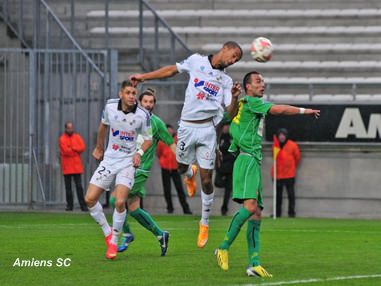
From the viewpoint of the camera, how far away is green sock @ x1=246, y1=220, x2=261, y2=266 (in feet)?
41.2

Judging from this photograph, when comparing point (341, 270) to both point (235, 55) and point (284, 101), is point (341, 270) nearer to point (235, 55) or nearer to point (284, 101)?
point (235, 55)

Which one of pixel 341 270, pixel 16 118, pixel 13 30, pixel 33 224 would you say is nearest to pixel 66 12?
pixel 13 30

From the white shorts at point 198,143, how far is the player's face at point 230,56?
0.99 m

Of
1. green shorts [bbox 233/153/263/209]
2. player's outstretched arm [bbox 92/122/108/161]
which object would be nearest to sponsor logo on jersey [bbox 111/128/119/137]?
player's outstretched arm [bbox 92/122/108/161]

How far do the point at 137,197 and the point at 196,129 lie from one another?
3.68 ft

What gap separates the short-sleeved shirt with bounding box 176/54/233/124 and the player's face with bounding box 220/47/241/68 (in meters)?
0.33

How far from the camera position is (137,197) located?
1545cm

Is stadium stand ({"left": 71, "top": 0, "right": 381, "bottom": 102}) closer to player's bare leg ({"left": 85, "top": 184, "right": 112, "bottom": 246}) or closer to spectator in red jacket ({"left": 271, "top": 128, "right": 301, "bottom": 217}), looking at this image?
spectator in red jacket ({"left": 271, "top": 128, "right": 301, "bottom": 217})

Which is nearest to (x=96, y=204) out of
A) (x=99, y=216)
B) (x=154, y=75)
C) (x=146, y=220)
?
(x=99, y=216)

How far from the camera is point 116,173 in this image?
14.5 m

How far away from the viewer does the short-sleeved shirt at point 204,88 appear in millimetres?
15406

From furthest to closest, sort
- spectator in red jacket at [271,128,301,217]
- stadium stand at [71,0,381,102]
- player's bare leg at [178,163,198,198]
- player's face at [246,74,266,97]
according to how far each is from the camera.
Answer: stadium stand at [71,0,381,102]
spectator in red jacket at [271,128,301,217]
player's bare leg at [178,163,198,198]
player's face at [246,74,266,97]

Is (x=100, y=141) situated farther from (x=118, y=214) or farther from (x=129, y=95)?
(x=118, y=214)

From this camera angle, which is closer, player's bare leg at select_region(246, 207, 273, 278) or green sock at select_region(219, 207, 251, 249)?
player's bare leg at select_region(246, 207, 273, 278)
